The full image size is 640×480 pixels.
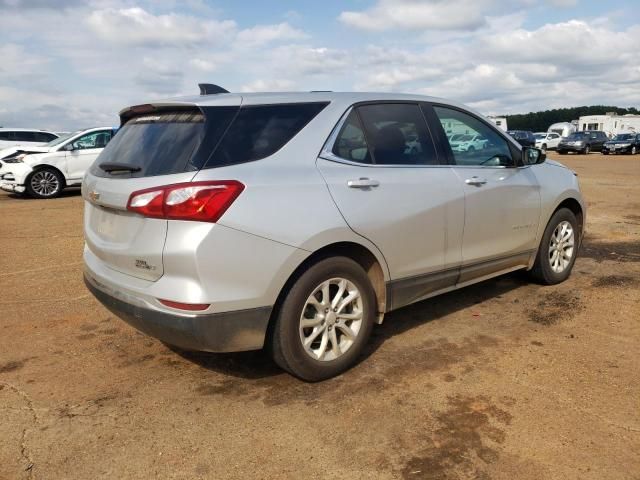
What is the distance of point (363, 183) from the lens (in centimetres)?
349

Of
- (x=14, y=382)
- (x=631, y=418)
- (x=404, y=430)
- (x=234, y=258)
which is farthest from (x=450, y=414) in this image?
(x=14, y=382)

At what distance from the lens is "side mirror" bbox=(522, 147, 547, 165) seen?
15.8ft

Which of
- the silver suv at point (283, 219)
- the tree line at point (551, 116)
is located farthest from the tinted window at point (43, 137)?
the tree line at point (551, 116)

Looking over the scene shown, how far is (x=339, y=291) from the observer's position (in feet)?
11.3

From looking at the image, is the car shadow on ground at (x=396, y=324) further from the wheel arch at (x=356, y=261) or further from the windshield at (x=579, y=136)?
the windshield at (x=579, y=136)

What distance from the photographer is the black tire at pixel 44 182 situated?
13703mm

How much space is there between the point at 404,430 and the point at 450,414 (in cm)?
31

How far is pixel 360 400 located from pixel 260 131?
1.66 m

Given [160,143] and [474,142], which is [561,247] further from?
[160,143]

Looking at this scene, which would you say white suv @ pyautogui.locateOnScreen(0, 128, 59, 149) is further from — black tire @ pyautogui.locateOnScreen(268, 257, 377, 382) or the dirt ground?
black tire @ pyautogui.locateOnScreen(268, 257, 377, 382)

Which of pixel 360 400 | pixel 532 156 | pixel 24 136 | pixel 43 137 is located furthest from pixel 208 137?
pixel 24 136

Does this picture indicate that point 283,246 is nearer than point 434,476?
No

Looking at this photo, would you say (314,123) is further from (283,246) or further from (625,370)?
(625,370)

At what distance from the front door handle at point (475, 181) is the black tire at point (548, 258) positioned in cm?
122
